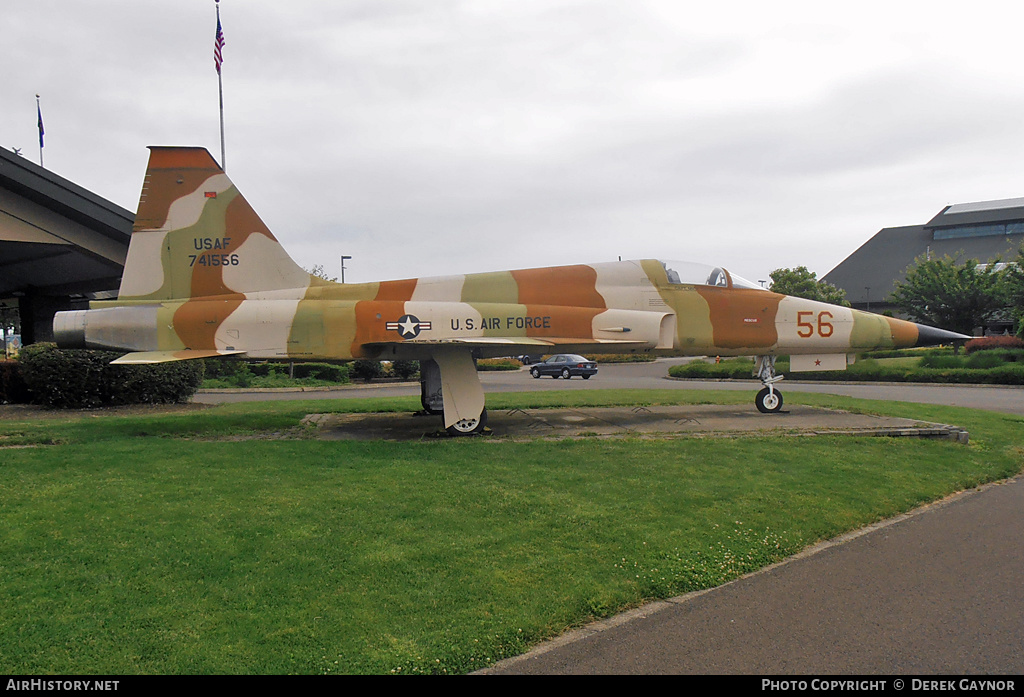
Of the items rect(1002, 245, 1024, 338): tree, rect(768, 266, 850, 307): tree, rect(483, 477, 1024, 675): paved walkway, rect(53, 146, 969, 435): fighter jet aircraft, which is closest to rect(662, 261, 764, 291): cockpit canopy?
rect(53, 146, 969, 435): fighter jet aircraft

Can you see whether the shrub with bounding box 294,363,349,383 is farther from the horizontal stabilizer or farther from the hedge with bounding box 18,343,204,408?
the horizontal stabilizer

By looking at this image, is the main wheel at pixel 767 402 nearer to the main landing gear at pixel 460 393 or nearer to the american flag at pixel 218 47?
the main landing gear at pixel 460 393

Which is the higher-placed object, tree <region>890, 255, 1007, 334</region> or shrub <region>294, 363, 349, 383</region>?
tree <region>890, 255, 1007, 334</region>

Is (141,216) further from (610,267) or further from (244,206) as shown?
(610,267)

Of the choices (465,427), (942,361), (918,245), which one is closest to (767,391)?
(465,427)

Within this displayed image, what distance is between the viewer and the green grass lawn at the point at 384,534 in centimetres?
372

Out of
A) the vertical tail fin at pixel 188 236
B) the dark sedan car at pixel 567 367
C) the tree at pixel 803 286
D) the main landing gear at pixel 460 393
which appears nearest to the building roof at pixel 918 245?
the tree at pixel 803 286

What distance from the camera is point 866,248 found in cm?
7038

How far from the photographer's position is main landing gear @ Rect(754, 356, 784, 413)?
1345cm

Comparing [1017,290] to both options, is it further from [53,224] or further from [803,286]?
[53,224]

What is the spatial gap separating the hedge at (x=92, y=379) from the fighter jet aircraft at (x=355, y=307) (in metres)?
5.41

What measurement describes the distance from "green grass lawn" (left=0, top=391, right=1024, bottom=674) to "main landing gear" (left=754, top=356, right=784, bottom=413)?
3.56 meters
